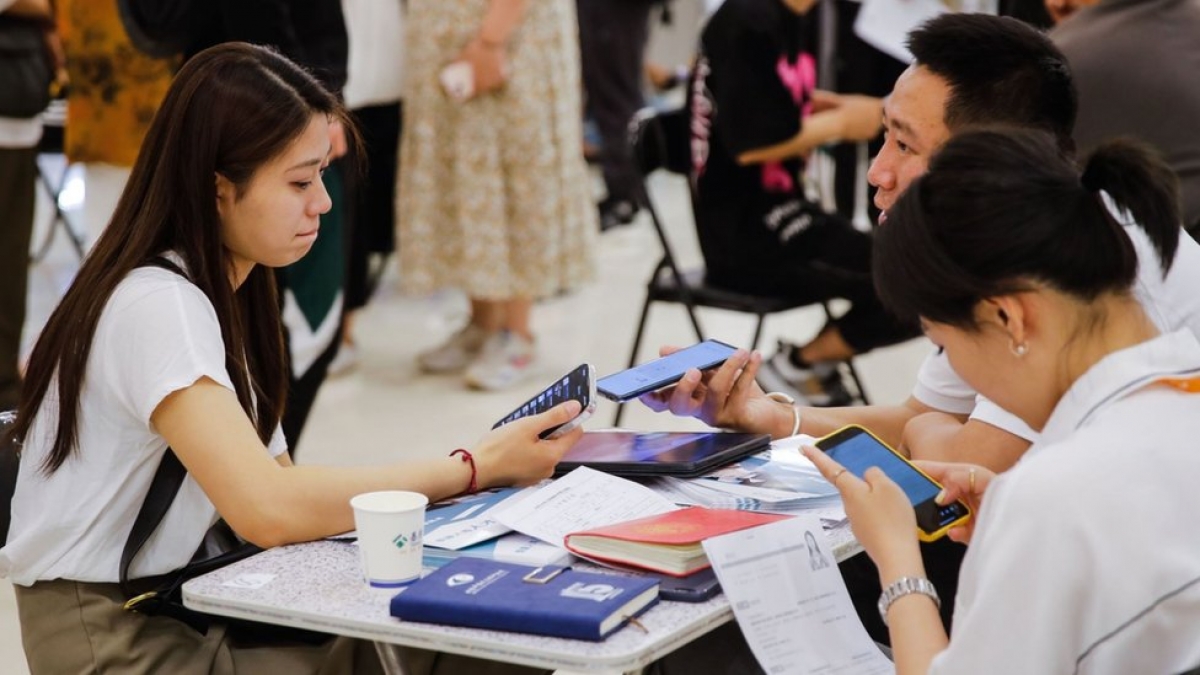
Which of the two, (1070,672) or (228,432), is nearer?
(1070,672)

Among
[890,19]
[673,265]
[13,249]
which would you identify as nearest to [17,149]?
[13,249]

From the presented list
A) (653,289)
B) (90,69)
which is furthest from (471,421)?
(90,69)

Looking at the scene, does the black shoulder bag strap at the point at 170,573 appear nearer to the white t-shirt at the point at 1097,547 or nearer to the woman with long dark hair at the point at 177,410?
the woman with long dark hair at the point at 177,410

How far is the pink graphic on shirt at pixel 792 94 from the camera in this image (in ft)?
12.2

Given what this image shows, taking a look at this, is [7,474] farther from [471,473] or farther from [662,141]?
[662,141]

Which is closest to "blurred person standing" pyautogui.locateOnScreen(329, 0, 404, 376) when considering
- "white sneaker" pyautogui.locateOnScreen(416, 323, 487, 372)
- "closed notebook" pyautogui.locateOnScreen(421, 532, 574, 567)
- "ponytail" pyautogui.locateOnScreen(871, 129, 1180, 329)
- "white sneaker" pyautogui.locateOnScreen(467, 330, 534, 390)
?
"white sneaker" pyautogui.locateOnScreen(416, 323, 487, 372)

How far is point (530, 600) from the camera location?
145cm

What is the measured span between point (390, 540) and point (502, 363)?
3.08 meters

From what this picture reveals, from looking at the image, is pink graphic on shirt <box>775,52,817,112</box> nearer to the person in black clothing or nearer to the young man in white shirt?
the person in black clothing

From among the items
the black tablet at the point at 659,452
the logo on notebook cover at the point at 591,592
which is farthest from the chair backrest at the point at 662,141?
the logo on notebook cover at the point at 591,592

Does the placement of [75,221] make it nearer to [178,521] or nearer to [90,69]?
[90,69]

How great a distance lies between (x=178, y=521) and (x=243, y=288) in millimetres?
358

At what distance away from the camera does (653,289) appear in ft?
12.5

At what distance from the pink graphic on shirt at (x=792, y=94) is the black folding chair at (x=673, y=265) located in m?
0.19
